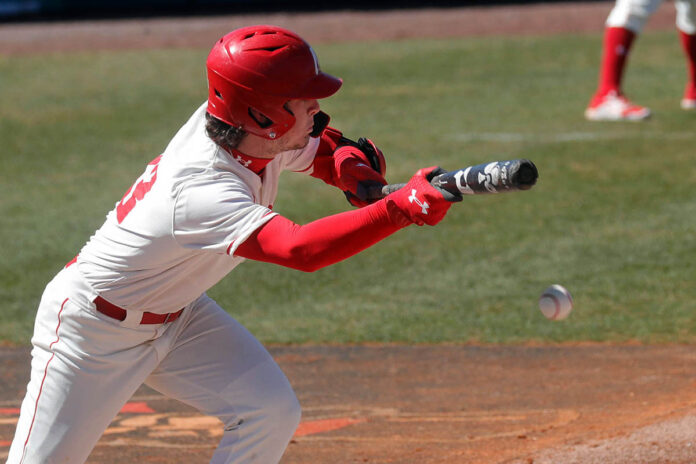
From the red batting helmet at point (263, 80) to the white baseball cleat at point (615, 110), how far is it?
7.44m

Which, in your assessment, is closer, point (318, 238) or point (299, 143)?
point (318, 238)

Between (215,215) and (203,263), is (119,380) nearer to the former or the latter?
(203,263)

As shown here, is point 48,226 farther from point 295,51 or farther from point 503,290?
point 295,51

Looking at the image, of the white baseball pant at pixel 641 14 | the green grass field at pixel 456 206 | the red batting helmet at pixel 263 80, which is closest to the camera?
the red batting helmet at pixel 263 80

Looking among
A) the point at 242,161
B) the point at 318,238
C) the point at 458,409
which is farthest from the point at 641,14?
the point at 318,238

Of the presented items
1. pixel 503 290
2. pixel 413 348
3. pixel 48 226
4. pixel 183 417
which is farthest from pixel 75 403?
pixel 48 226

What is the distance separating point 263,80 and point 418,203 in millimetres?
631

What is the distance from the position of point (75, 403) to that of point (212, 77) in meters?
1.12

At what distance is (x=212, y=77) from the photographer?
3326mm

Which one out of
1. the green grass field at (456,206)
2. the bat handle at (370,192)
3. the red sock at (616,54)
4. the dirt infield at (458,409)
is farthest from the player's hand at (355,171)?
the red sock at (616,54)

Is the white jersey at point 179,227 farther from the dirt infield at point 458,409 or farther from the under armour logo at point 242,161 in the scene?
the dirt infield at point 458,409

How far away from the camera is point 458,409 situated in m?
4.96

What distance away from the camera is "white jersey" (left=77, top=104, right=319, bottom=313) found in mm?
3092

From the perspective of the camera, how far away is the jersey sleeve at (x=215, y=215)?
10.0 feet
